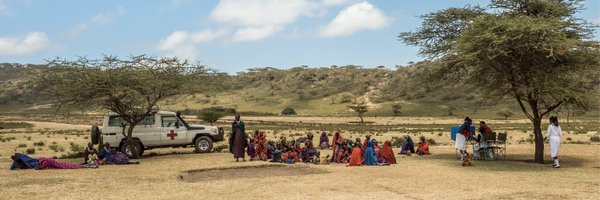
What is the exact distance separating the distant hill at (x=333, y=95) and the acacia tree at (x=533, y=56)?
3431 inches

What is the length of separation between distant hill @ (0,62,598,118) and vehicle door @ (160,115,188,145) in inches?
3227

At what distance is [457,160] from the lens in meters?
23.1

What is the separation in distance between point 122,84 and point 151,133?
3492 mm

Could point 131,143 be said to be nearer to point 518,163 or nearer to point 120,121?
point 120,121

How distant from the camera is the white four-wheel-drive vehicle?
25969 mm

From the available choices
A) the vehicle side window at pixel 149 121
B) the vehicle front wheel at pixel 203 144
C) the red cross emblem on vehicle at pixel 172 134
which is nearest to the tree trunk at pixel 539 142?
the vehicle front wheel at pixel 203 144

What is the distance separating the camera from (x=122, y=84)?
23922 mm

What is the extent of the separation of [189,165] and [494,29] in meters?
13.2

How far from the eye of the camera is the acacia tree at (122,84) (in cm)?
2361

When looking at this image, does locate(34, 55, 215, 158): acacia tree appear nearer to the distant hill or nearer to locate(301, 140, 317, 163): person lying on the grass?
locate(301, 140, 317, 163): person lying on the grass

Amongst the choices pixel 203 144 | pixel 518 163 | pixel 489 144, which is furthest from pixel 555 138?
pixel 203 144

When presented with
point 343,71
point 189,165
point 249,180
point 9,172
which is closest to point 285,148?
point 189,165

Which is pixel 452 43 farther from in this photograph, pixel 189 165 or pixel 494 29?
pixel 189 165

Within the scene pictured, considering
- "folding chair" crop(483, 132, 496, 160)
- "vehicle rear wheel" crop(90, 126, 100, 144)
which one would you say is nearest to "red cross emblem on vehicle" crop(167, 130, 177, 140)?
"vehicle rear wheel" crop(90, 126, 100, 144)
